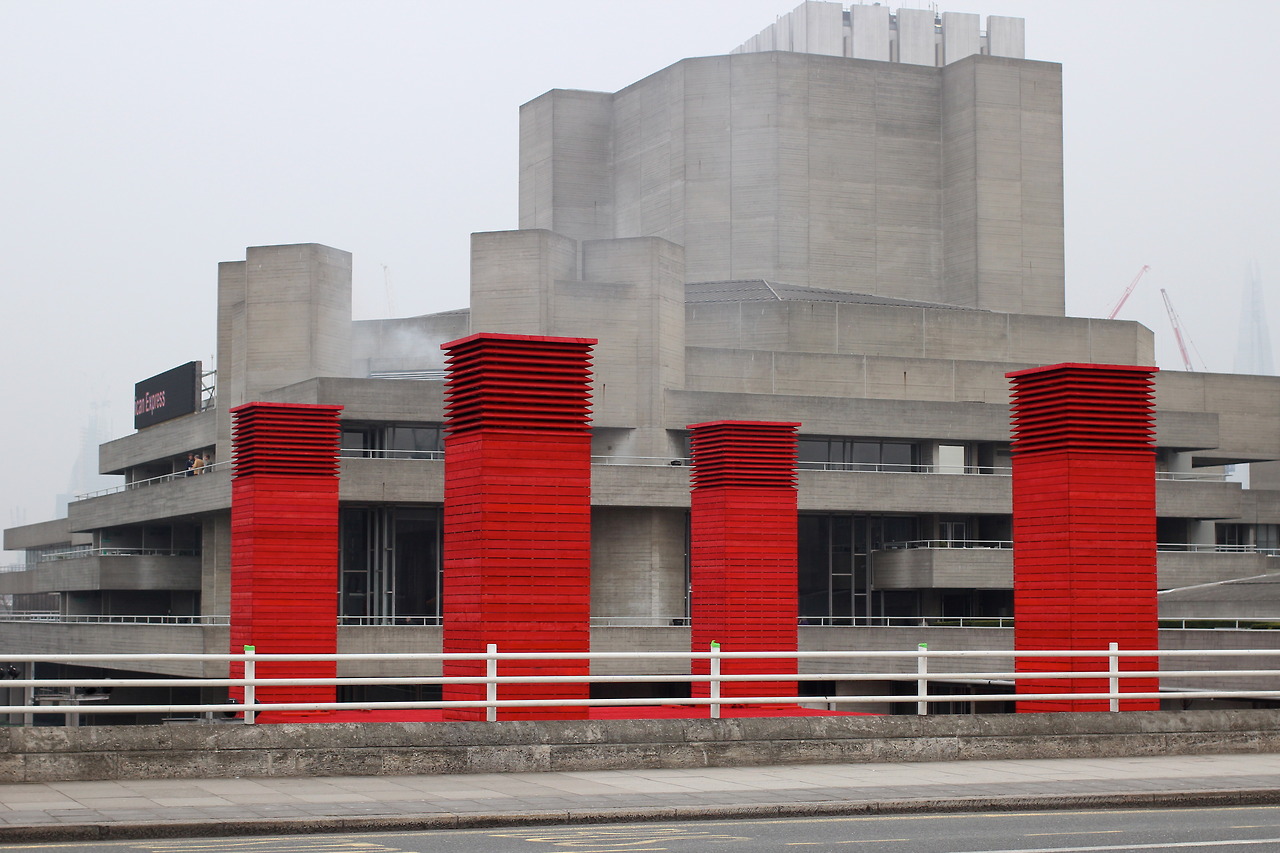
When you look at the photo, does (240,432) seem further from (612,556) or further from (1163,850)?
(612,556)

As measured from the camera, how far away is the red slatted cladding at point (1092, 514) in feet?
76.5

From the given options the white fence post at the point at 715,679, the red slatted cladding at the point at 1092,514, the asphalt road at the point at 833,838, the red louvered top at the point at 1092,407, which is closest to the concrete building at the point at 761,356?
the red slatted cladding at the point at 1092,514

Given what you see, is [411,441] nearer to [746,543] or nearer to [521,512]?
[746,543]

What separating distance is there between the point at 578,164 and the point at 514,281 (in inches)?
947

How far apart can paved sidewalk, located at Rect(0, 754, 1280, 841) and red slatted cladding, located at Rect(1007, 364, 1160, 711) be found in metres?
5.07

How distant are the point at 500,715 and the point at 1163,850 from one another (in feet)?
34.0

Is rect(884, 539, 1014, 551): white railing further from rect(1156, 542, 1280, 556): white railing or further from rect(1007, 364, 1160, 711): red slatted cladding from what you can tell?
rect(1007, 364, 1160, 711): red slatted cladding

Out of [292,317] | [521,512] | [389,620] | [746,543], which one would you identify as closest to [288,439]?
[746,543]

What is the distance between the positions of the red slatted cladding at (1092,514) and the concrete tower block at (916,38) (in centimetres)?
6657

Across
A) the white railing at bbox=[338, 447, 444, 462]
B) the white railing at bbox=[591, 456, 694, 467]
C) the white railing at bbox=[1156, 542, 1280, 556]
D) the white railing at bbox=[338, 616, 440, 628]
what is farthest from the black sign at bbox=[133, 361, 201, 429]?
the white railing at bbox=[1156, 542, 1280, 556]

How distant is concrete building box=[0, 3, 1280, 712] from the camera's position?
60.3 metres

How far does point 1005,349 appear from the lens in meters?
72.2

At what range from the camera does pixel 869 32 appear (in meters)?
87.4

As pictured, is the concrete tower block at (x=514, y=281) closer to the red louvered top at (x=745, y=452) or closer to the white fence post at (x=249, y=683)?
the red louvered top at (x=745, y=452)
